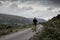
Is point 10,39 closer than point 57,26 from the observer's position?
No

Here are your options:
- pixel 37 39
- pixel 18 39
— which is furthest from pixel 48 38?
pixel 18 39

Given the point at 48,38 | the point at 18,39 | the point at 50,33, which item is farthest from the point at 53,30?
the point at 18,39

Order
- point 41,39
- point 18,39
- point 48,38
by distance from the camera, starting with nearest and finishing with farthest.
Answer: point 48,38 < point 41,39 < point 18,39

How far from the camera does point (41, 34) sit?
1599cm

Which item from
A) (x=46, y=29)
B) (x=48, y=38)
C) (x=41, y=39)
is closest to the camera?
→ (x=48, y=38)

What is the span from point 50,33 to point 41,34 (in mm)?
722

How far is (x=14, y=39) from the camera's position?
816 inches

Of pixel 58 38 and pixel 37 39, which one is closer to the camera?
pixel 58 38

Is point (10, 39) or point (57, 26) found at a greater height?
point (57, 26)

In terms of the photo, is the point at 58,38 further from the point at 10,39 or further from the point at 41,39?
the point at 10,39

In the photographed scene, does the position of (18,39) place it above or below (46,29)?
below

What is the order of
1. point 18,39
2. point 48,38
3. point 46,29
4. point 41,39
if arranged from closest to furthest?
1. point 48,38
2. point 41,39
3. point 46,29
4. point 18,39

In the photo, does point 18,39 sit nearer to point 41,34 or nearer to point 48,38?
point 41,34

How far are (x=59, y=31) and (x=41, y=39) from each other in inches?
62.6
